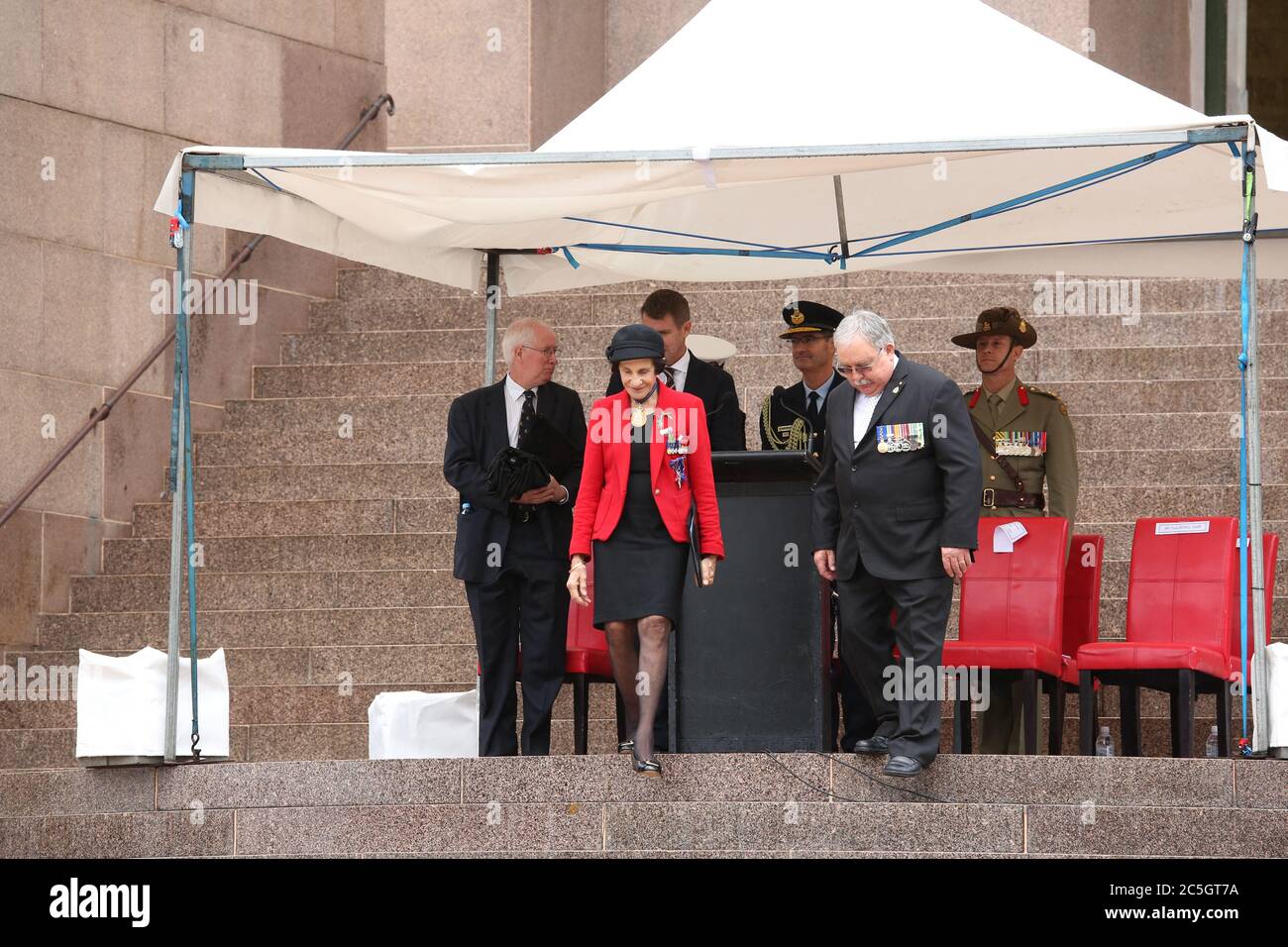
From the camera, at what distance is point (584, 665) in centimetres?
962

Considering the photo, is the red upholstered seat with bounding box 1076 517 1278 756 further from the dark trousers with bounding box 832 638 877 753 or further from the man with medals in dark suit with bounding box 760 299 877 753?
the man with medals in dark suit with bounding box 760 299 877 753

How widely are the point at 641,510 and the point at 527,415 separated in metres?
1.17

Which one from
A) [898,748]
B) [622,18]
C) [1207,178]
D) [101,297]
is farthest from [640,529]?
[622,18]

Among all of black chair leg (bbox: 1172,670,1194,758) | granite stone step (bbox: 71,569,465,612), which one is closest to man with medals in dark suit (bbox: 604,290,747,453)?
black chair leg (bbox: 1172,670,1194,758)

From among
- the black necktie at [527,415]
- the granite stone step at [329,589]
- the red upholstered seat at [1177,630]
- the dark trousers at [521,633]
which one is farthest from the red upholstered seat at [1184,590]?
the granite stone step at [329,589]

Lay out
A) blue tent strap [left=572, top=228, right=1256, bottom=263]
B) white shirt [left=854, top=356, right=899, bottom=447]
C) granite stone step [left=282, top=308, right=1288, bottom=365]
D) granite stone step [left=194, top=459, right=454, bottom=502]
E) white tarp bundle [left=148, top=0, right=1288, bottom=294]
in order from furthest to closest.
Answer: granite stone step [left=282, top=308, right=1288, bottom=365] < granite stone step [left=194, top=459, right=454, bottom=502] < blue tent strap [left=572, top=228, right=1256, bottom=263] < white tarp bundle [left=148, top=0, right=1288, bottom=294] < white shirt [left=854, top=356, right=899, bottom=447]

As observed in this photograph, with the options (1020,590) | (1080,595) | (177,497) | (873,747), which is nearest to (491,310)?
(177,497)

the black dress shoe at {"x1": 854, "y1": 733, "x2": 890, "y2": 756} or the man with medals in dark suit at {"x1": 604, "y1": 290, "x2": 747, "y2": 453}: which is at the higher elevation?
the man with medals in dark suit at {"x1": 604, "y1": 290, "x2": 747, "y2": 453}

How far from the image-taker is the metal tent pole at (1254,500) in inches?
332

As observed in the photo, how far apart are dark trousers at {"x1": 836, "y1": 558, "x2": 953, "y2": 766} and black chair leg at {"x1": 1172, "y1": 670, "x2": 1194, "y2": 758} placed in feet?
3.32

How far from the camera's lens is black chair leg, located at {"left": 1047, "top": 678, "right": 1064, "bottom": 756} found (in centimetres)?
927

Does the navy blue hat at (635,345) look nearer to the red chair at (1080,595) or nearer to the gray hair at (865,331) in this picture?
the gray hair at (865,331)

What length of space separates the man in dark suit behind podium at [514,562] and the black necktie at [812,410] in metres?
1.07
